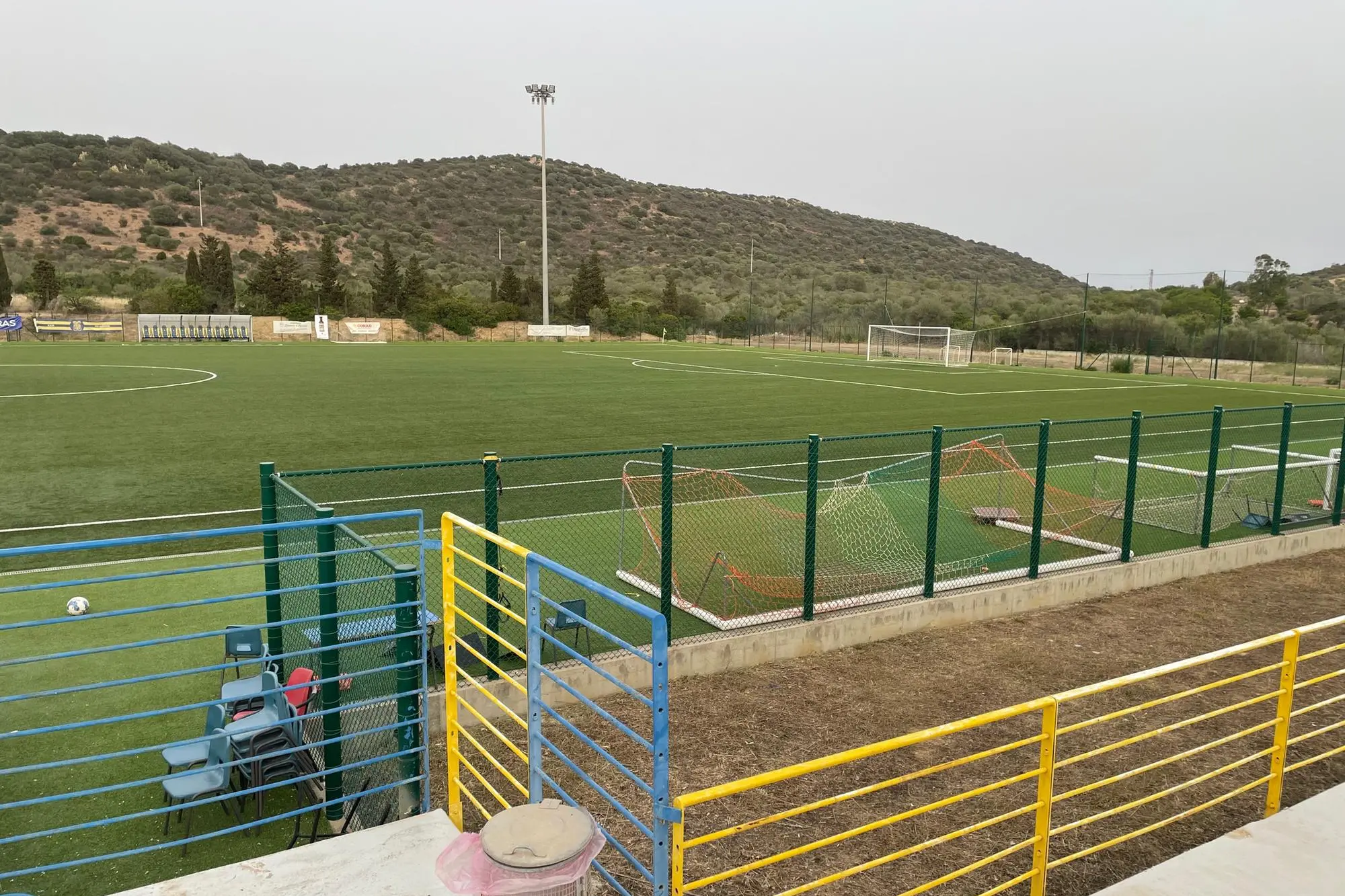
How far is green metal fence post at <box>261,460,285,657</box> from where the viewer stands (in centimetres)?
591

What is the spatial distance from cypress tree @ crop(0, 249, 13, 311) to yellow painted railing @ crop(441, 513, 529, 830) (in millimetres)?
66553

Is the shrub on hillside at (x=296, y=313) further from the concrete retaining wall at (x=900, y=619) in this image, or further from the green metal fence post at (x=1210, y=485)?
the concrete retaining wall at (x=900, y=619)

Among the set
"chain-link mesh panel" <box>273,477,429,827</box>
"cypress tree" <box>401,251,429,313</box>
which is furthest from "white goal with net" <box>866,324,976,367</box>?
"chain-link mesh panel" <box>273,477,429,827</box>

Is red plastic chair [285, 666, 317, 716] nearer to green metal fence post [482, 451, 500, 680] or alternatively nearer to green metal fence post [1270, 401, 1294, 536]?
green metal fence post [482, 451, 500, 680]

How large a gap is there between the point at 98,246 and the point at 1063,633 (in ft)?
340

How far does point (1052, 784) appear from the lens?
14.0ft

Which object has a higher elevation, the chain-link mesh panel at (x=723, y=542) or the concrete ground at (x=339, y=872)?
the concrete ground at (x=339, y=872)

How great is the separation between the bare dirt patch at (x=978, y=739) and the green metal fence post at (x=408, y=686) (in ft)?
1.27

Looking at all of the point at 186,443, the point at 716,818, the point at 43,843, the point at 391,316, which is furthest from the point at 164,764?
the point at 391,316

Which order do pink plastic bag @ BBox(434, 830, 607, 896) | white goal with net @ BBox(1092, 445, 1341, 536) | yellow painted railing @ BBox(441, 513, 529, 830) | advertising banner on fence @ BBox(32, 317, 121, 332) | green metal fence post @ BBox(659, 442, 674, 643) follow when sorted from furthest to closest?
advertising banner on fence @ BBox(32, 317, 121, 332), white goal with net @ BBox(1092, 445, 1341, 536), green metal fence post @ BBox(659, 442, 674, 643), yellow painted railing @ BBox(441, 513, 529, 830), pink plastic bag @ BBox(434, 830, 607, 896)

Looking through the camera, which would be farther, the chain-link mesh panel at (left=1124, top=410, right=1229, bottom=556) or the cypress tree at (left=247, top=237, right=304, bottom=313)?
the cypress tree at (left=247, top=237, right=304, bottom=313)

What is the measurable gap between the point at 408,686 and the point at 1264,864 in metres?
4.61

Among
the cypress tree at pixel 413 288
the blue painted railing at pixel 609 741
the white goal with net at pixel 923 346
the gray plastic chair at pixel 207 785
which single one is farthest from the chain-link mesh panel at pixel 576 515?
the cypress tree at pixel 413 288

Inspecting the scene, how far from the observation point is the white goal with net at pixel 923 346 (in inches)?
1989
